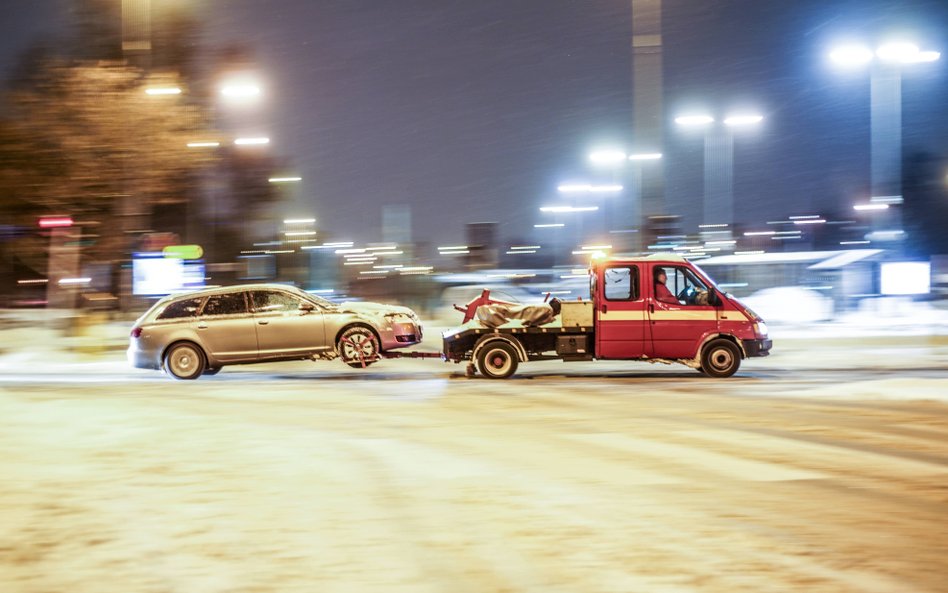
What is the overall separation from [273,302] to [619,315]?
20.5 ft

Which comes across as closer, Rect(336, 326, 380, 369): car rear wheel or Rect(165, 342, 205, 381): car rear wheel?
Rect(165, 342, 205, 381): car rear wheel

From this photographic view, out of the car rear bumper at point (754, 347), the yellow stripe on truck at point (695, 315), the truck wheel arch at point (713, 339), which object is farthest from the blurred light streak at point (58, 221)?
the car rear bumper at point (754, 347)

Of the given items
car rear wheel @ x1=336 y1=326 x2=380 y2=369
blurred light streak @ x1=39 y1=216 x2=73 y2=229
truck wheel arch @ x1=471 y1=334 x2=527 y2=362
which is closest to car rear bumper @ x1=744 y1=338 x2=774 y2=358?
truck wheel arch @ x1=471 y1=334 x2=527 y2=362

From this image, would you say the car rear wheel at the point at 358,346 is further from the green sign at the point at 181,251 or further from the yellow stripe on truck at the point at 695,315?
the green sign at the point at 181,251

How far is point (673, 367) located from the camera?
18.2m

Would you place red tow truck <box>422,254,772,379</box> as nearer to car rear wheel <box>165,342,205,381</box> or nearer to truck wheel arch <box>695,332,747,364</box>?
truck wheel arch <box>695,332,747,364</box>

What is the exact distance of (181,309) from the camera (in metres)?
16.6

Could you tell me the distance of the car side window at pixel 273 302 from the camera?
16.6 metres

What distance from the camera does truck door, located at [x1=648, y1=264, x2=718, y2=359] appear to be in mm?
15297

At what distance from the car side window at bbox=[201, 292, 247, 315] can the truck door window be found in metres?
7.57

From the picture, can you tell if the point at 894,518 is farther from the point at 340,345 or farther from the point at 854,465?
the point at 340,345

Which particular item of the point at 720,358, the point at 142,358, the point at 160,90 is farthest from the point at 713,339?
the point at 160,90

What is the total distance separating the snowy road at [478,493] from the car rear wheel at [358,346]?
3734mm

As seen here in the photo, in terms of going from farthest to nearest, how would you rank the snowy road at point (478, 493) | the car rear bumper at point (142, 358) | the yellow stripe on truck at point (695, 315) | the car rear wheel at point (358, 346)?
the car rear wheel at point (358, 346) → the car rear bumper at point (142, 358) → the yellow stripe on truck at point (695, 315) → the snowy road at point (478, 493)
